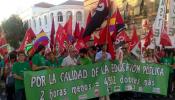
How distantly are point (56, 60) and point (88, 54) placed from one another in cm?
113

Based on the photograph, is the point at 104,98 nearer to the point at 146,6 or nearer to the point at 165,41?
the point at 165,41

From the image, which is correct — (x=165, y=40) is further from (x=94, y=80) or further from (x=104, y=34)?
(x=94, y=80)

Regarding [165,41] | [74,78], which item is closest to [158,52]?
[165,41]

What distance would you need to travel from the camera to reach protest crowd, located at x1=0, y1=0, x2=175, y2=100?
9133mm

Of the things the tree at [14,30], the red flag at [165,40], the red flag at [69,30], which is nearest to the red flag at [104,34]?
the red flag at [165,40]

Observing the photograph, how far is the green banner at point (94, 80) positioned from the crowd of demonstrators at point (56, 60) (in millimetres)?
224

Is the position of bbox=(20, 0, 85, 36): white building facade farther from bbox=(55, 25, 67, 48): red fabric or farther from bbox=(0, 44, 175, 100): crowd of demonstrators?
bbox=(0, 44, 175, 100): crowd of demonstrators

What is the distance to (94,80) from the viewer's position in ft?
29.8

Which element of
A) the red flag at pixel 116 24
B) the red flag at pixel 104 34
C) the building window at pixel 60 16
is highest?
the building window at pixel 60 16

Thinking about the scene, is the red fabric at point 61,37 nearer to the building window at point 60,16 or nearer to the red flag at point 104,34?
the red flag at point 104,34

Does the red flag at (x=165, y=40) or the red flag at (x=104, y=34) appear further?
the red flag at (x=165, y=40)

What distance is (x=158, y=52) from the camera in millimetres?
13477

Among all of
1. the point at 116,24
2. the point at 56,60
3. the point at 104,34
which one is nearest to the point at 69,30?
the point at 116,24

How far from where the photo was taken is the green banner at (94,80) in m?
8.29
